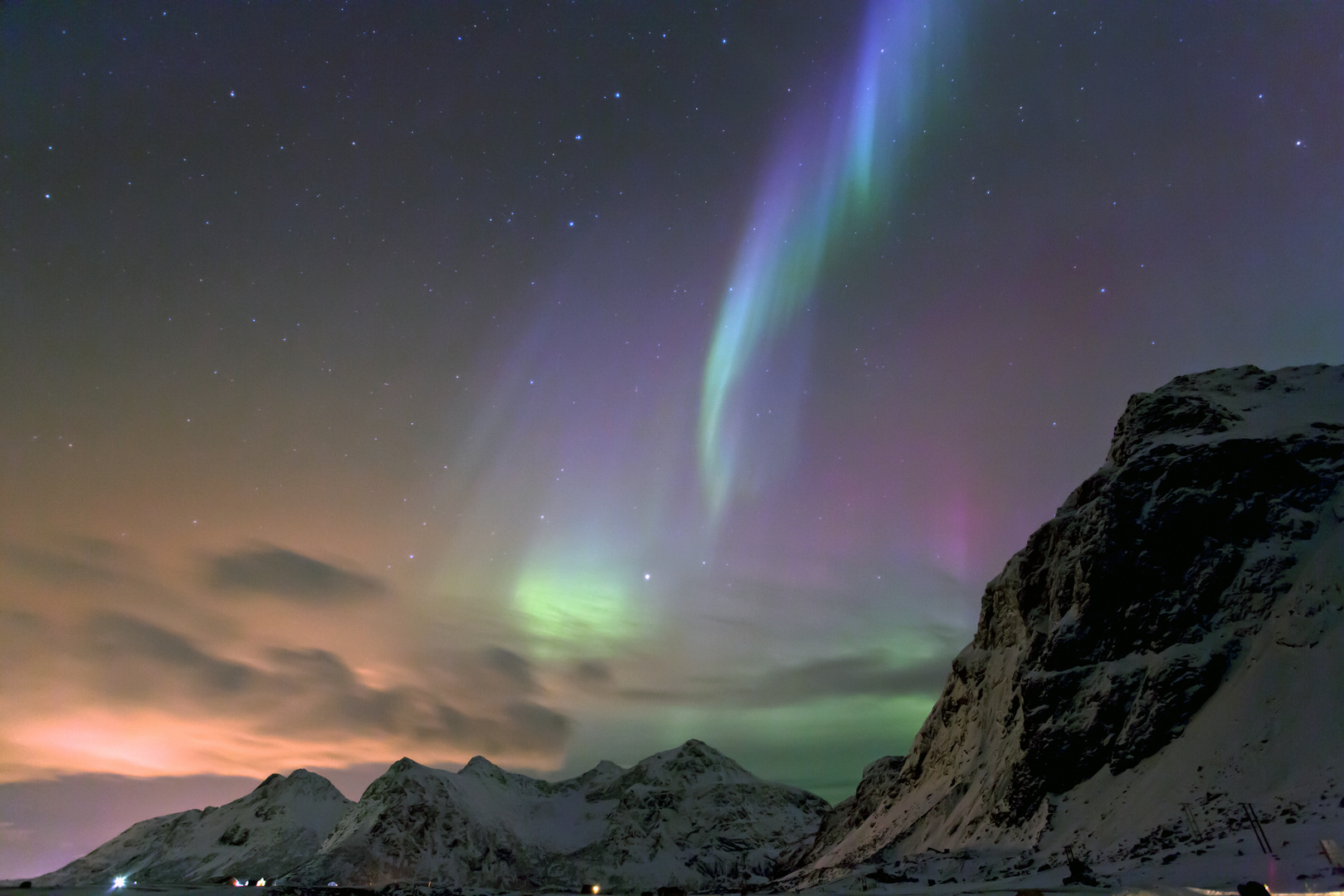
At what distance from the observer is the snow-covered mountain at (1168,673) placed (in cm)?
5172

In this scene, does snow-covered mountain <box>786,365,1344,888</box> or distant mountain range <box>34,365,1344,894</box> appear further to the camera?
snow-covered mountain <box>786,365,1344,888</box>

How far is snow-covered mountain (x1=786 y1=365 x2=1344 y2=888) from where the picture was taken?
51719 mm

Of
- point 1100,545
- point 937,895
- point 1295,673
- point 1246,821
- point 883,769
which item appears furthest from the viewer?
point 883,769

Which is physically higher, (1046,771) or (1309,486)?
(1309,486)

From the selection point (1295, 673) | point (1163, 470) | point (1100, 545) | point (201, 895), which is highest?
point (1163, 470)

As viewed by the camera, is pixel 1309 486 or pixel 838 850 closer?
pixel 1309 486

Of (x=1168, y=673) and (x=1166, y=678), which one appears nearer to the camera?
(x=1166, y=678)

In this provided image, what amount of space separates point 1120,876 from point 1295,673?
27626 millimetres

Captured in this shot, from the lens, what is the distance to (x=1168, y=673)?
6812 centimetres

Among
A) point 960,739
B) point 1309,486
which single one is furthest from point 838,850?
point 1309,486

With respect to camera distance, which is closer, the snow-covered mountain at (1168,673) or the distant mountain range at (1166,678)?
the distant mountain range at (1166,678)

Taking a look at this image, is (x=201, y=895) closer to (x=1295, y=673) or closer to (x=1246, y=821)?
(x=1246, y=821)

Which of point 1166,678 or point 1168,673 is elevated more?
point 1168,673

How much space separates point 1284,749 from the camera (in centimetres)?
5306
